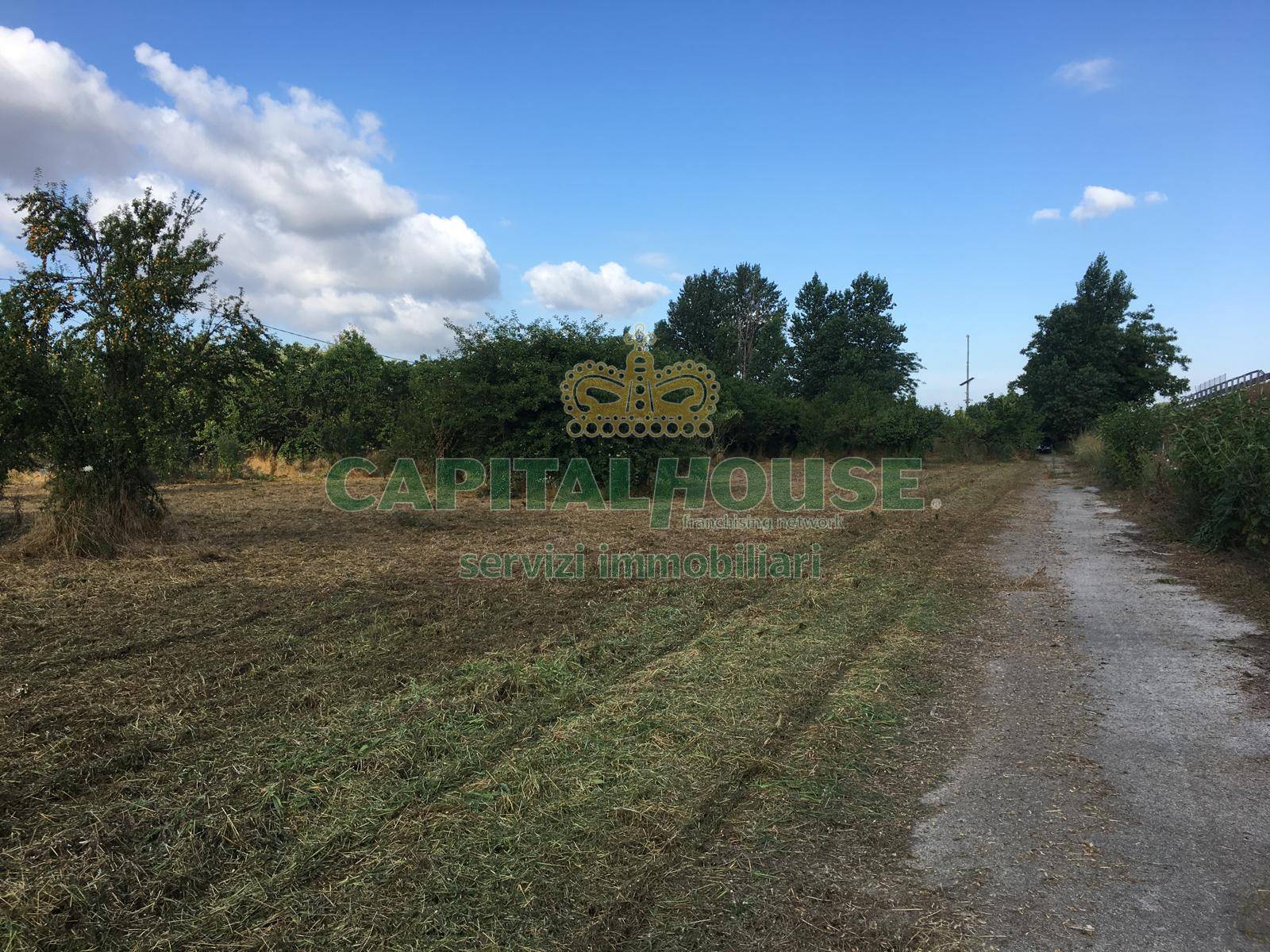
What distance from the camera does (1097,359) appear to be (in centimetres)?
4625

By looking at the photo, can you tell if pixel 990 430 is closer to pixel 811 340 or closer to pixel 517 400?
pixel 811 340

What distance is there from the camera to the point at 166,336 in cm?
843

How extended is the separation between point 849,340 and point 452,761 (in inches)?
1966

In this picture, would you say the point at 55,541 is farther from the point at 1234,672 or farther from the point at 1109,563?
the point at 1109,563

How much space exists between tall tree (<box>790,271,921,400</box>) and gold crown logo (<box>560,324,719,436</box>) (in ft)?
107

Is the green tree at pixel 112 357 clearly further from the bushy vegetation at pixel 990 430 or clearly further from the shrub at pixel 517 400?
the bushy vegetation at pixel 990 430

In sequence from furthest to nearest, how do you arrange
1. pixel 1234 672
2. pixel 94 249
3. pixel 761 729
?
1. pixel 94 249
2. pixel 1234 672
3. pixel 761 729

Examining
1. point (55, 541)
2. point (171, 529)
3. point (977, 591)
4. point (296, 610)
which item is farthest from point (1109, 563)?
point (55, 541)

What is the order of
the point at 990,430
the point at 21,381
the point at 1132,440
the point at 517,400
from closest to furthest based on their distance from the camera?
the point at 21,381
the point at 517,400
the point at 1132,440
the point at 990,430

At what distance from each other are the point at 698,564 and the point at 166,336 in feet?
21.4

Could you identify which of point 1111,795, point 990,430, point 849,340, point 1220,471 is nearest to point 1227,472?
point 1220,471

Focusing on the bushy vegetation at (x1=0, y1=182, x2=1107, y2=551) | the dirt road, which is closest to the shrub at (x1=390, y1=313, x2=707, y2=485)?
the bushy vegetation at (x1=0, y1=182, x2=1107, y2=551)

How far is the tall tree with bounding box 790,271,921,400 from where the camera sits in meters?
48.7

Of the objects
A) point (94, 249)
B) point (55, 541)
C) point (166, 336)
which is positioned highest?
point (94, 249)
